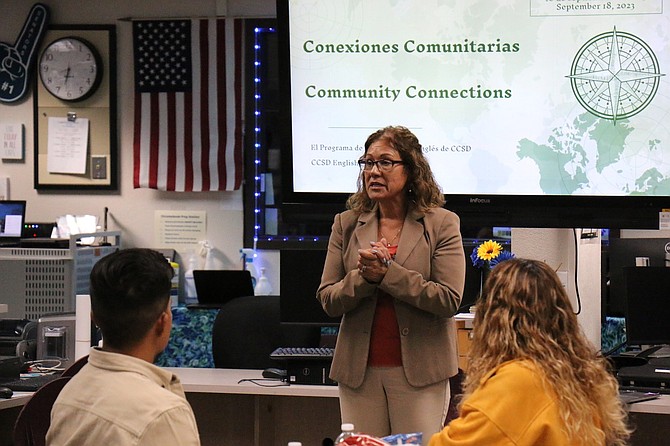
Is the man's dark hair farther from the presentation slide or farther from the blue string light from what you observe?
the blue string light

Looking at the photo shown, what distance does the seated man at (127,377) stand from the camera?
1557 mm

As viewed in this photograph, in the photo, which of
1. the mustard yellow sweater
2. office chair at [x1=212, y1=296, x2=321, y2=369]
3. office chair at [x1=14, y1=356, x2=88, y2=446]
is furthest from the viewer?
office chair at [x1=212, y1=296, x2=321, y2=369]

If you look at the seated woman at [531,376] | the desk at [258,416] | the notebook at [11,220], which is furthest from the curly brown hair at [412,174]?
the notebook at [11,220]

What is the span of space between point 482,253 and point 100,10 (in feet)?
13.7

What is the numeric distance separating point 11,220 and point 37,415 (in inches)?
161

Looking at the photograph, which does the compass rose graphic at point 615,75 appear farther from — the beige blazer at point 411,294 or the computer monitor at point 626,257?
the beige blazer at point 411,294

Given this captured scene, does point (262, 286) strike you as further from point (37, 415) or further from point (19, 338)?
point (37, 415)

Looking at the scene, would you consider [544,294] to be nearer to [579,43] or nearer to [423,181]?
[423,181]

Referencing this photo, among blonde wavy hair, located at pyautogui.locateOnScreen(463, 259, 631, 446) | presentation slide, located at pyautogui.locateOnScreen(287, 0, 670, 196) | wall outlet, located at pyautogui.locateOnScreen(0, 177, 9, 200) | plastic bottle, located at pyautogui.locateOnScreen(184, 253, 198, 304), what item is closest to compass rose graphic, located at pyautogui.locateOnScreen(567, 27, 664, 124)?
presentation slide, located at pyautogui.locateOnScreen(287, 0, 670, 196)

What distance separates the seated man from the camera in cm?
156

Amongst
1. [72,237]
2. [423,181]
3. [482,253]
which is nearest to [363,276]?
[423,181]

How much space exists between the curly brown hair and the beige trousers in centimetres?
58

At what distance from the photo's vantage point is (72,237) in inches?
227

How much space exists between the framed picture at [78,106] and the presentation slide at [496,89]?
10.1 feet
